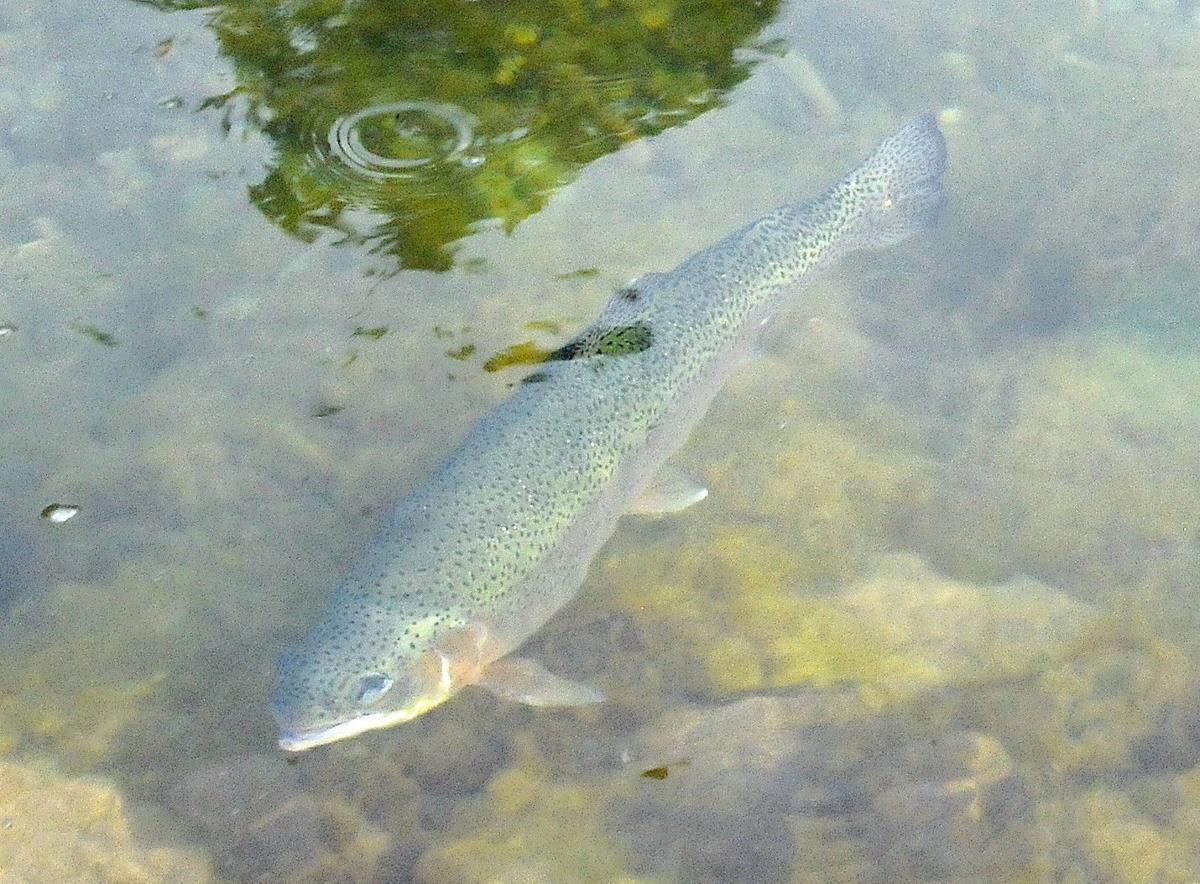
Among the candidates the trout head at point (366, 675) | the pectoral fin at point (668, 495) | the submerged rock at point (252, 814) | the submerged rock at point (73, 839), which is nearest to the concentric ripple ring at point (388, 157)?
the pectoral fin at point (668, 495)

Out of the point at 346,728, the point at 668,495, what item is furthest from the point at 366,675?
the point at 668,495

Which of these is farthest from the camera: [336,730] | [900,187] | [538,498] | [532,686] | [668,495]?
[900,187]

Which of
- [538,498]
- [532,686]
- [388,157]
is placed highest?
[388,157]

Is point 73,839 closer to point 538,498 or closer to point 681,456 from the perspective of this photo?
point 538,498

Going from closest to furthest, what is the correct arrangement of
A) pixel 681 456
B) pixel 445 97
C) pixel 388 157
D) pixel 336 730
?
pixel 336 730
pixel 681 456
pixel 388 157
pixel 445 97

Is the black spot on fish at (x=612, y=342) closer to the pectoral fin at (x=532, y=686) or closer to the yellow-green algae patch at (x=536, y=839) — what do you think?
the pectoral fin at (x=532, y=686)

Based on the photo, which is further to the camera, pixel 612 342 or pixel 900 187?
Answer: pixel 900 187

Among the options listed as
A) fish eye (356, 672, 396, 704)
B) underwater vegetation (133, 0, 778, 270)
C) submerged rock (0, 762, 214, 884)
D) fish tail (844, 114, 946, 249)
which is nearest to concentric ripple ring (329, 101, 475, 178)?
underwater vegetation (133, 0, 778, 270)
